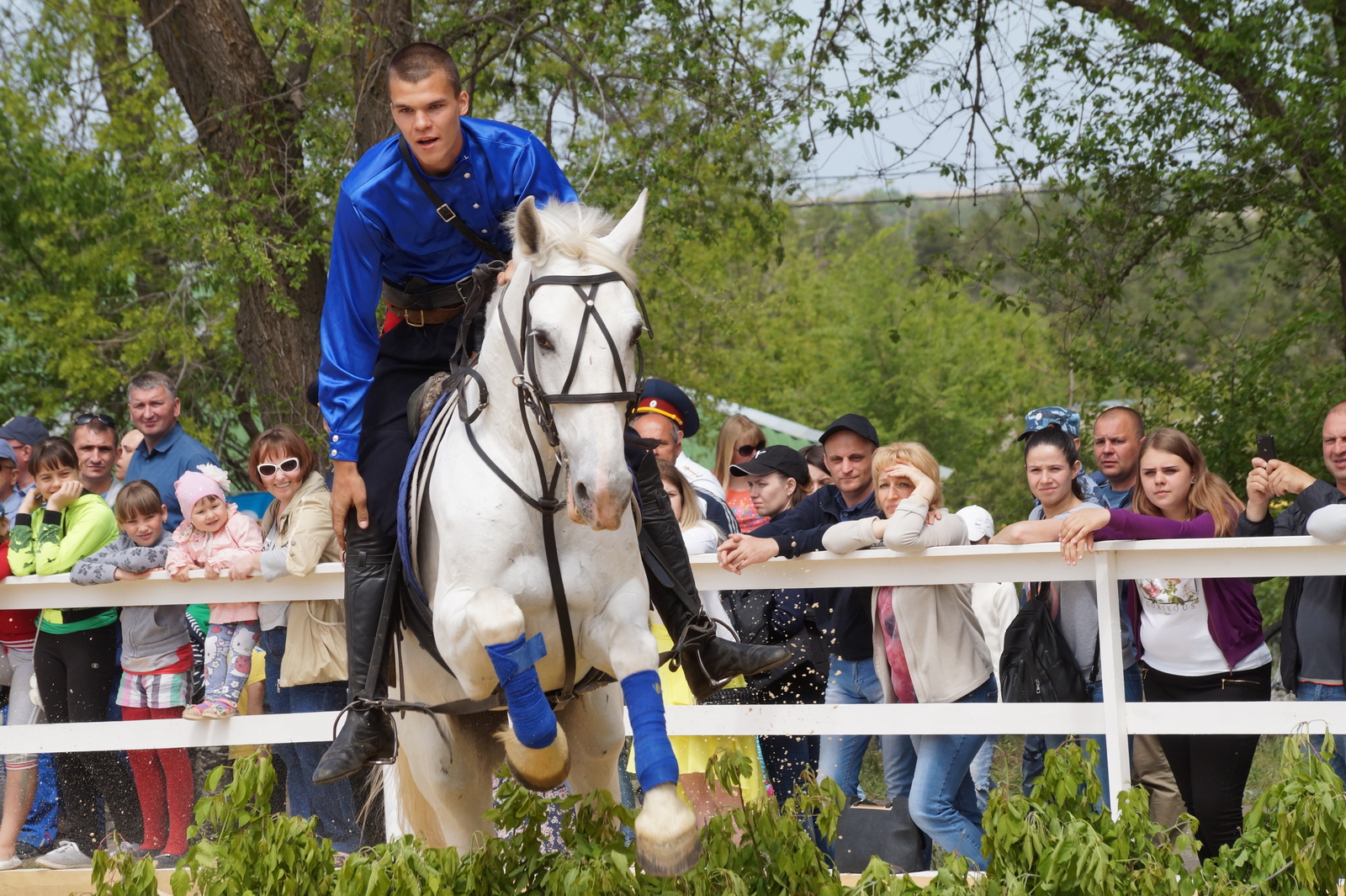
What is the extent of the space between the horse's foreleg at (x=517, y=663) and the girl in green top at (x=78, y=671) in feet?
9.75

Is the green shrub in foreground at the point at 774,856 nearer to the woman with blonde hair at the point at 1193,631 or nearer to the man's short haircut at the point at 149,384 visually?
the woman with blonde hair at the point at 1193,631

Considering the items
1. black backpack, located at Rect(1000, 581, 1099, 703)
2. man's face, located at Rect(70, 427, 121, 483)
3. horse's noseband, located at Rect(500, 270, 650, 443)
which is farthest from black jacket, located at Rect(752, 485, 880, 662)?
man's face, located at Rect(70, 427, 121, 483)

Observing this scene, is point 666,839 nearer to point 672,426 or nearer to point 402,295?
point 402,295

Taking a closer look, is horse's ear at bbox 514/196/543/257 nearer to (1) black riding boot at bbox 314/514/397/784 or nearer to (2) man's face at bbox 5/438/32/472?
(1) black riding boot at bbox 314/514/397/784

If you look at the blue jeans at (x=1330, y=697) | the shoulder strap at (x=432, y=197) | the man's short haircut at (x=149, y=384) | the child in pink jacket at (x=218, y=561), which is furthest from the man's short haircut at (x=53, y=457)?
the blue jeans at (x=1330, y=697)

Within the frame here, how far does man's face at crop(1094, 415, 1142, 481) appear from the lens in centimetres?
536

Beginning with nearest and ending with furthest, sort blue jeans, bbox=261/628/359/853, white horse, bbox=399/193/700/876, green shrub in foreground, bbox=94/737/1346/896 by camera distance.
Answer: green shrub in foreground, bbox=94/737/1346/896, white horse, bbox=399/193/700/876, blue jeans, bbox=261/628/359/853

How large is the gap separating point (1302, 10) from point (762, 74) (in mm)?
3661

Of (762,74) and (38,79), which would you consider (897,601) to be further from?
(38,79)

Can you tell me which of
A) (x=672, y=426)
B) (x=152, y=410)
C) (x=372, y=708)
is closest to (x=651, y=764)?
(x=372, y=708)

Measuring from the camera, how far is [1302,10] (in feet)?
26.0

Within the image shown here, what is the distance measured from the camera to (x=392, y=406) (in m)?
4.05

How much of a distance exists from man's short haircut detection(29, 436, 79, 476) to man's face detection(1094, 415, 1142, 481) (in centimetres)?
480

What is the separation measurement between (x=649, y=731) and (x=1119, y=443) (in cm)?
311
